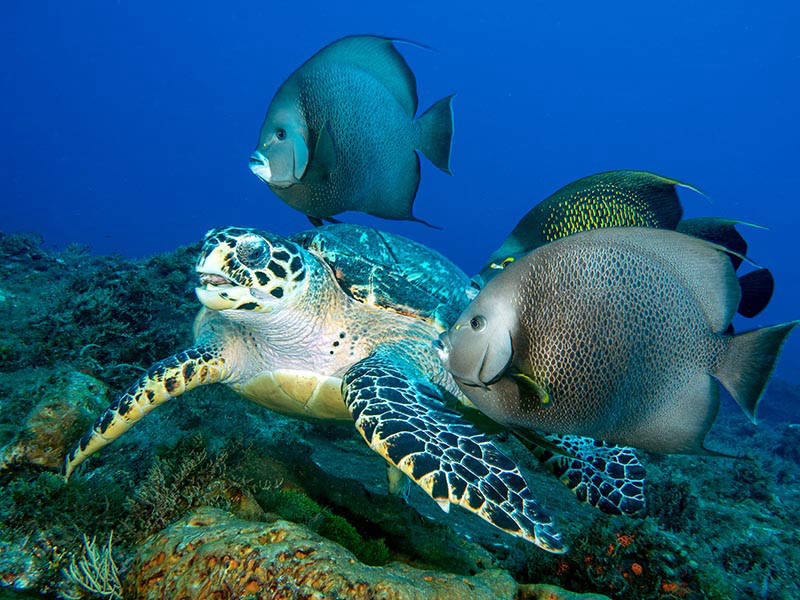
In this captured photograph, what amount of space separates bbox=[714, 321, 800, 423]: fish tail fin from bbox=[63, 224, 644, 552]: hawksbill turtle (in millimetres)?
883

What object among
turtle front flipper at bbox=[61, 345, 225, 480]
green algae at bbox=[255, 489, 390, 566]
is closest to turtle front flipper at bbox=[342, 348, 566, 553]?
green algae at bbox=[255, 489, 390, 566]

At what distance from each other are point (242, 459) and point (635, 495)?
2424mm

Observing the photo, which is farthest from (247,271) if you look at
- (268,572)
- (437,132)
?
(268,572)

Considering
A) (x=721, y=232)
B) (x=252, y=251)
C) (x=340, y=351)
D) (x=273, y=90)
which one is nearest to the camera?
(x=721, y=232)

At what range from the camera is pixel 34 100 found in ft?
342

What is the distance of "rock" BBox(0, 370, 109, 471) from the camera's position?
2613mm

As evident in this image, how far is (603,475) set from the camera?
2861 millimetres

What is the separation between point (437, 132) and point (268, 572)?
217cm

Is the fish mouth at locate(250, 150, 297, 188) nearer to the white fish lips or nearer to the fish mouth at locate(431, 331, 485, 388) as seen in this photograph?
the white fish lips

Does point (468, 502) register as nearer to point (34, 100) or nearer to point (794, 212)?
point (794, 212)

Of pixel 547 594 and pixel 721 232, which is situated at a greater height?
pixel 721 232

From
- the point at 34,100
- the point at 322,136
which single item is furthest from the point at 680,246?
the point at 34,100

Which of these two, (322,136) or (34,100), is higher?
(34,100)

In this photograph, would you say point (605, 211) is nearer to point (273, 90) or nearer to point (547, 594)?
point (547, 594)
